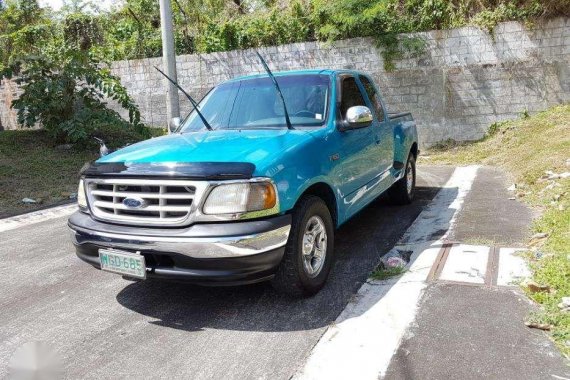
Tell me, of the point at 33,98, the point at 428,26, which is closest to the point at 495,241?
the point at 428,26

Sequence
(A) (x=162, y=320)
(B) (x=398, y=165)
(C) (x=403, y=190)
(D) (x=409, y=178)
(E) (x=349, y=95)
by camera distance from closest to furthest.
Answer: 1. (A) (x=162, y=320)
2. (E) (x=349, y=95)
3. (B) (x=398, y=165)
4. (C) (x=403, y=190)
5. (D) (x=409, y=178)

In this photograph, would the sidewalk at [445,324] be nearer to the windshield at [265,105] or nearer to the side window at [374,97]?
the side window at [374,97]

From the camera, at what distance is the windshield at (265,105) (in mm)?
4348

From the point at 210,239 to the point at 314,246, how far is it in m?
0.98

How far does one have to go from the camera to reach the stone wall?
34.4 ft

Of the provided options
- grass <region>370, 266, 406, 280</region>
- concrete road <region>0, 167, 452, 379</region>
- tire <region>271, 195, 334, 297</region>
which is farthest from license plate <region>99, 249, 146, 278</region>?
grass <region>370, 266, 406, 280</region>

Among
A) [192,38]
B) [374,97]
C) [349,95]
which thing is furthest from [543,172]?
[192,38]

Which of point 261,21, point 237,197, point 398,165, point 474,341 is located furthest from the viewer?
point 261,21

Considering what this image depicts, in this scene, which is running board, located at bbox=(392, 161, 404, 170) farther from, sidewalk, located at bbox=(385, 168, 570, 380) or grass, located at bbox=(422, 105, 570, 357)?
sidewalk, located at bbox=(385, 168, 570, 380)

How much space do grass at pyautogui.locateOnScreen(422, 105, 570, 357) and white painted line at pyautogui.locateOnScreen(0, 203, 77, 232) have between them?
607 centimetres

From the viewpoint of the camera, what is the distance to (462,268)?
4.14 meters

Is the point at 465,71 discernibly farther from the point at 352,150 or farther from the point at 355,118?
the point at 355,118

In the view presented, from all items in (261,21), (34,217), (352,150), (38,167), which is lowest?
(34,217)

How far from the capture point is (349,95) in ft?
16.0
